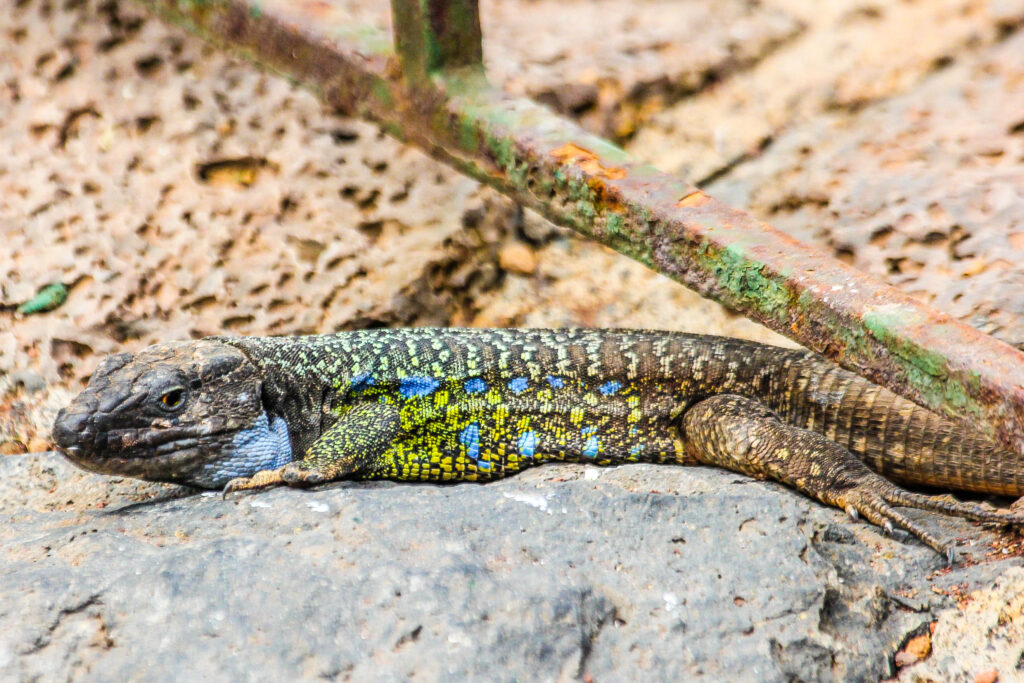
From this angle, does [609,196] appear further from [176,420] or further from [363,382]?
[176,420]

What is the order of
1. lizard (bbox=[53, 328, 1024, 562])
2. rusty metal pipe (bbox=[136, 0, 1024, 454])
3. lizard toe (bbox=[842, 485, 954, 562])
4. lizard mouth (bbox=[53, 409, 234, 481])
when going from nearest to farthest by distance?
rusty metal pipe (bbox=[136, 0, 1024, 454]) → lizard toe (bbox=[842, 485, 954, 562]) → lizard mouth (bbox=[53, 409, 234, 481]) → lizard (bbox=[53, 328, 1024, 562])

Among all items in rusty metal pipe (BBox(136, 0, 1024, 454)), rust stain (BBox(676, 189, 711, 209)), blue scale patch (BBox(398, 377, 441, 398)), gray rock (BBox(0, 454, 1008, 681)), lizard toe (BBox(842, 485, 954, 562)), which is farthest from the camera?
blue scale patch (BBox(398, 377, 441, 398))

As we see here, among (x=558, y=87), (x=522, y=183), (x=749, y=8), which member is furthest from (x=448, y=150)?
(x=749, y=8)

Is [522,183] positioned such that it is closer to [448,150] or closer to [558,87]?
[448,150]

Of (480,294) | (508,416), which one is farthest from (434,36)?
(508,416)

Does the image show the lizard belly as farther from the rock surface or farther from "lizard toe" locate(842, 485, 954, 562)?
"lizard toe" locate(842, 485, 954, 562)

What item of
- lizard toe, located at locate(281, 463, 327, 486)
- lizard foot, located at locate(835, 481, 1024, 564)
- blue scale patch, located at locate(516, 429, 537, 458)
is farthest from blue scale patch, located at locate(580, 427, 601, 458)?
lizard toe, located at locate(281, 463, 327, 486)

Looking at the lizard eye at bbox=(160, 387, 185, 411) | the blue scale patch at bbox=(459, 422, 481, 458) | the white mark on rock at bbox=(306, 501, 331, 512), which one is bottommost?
the blue scale patch at bbox=(459, 422, 481, 458)
